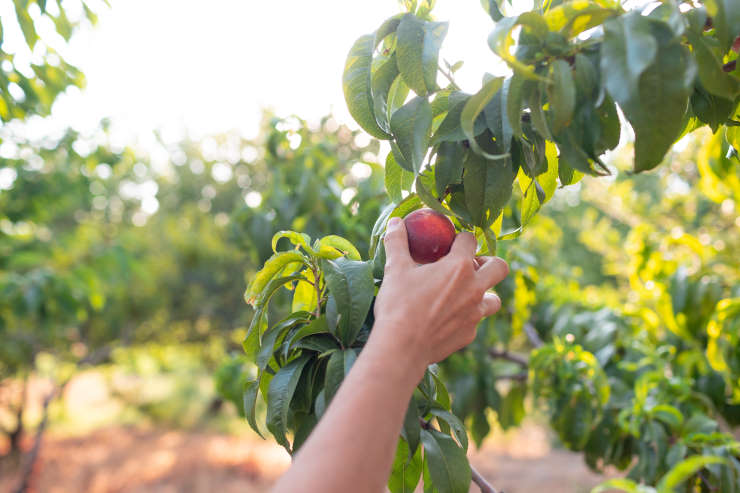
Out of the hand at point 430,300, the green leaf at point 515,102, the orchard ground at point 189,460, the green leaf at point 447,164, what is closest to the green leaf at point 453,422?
the hand at point 430,300

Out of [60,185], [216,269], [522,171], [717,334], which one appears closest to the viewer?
[522,171]

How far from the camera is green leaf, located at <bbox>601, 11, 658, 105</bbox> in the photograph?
21.6 inches

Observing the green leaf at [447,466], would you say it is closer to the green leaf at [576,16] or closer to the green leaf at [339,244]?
the green leaf at [339,244]

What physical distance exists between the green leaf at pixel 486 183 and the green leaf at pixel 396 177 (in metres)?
0.14

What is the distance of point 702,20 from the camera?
62cm

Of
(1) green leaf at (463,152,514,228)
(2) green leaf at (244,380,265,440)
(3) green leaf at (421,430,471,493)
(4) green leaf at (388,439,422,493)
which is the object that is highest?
(1) green leaf at (463,152,514,228)

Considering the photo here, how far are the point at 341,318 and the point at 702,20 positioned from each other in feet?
2.00

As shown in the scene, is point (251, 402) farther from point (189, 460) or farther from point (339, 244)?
point (189, 460)

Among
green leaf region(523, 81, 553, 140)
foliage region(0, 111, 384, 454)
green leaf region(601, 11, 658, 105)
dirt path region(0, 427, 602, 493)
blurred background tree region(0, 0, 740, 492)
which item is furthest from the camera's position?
dirt path region(0, 427, 602, 493)

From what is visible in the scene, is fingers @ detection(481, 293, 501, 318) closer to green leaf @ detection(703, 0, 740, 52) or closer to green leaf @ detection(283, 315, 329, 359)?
green leaf @ detection(283, 315, 329, 359)

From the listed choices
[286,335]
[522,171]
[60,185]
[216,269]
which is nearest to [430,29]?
[522,171]

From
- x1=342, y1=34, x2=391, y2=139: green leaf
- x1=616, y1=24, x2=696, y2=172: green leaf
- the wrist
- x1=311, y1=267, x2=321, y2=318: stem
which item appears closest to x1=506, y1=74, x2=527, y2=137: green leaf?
x1=616, y1=24, x2=696, y2=172: green leaf

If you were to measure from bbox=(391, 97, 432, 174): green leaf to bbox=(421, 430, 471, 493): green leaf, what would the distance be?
430 mm

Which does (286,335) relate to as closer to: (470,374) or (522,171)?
Result: (522,171)
